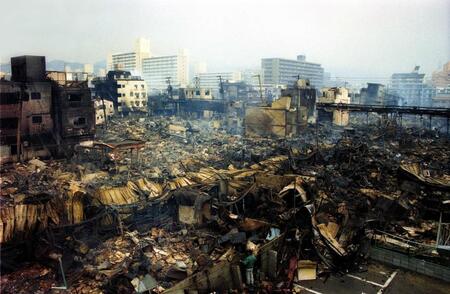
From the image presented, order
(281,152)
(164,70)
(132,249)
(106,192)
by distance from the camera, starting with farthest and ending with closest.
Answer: (164,70) < (281,152) < (106,192) < (132,249)

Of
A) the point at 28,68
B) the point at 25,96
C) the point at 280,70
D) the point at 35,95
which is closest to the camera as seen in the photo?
the point at 25,96

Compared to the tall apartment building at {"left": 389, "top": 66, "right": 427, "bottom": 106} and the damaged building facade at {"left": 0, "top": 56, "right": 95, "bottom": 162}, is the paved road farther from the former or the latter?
the tall apartment building at {"left": 389, "top": 66, "right": 427, "bottom": 106}

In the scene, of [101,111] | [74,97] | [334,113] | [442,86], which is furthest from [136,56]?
[74,97]

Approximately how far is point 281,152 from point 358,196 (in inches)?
467

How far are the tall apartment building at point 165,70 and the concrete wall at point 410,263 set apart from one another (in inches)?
4506

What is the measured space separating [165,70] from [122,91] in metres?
68.0

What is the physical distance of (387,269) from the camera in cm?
1062

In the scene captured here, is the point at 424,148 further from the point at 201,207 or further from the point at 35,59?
the point at 35,59

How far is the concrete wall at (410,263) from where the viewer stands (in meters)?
9.93

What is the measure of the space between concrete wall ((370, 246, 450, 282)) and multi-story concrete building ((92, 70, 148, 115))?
52.6 meters

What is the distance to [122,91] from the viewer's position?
61.5 metres

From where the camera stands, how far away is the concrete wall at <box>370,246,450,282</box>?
9930 mm

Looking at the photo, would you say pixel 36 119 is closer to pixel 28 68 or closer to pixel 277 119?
pixel 28 68

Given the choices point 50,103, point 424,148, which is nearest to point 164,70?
point 50,103
